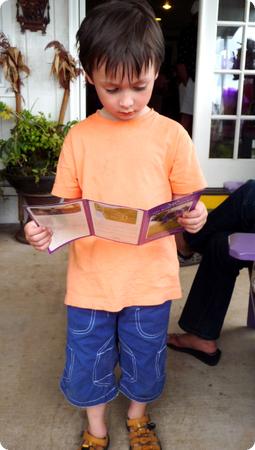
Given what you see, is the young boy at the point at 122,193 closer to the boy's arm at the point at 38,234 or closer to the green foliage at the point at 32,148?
the boy's arm at the point at 38,234

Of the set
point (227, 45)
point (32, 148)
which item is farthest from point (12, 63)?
point (227, 45)

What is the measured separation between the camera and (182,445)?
129 centimetres

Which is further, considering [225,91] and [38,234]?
[225,91]

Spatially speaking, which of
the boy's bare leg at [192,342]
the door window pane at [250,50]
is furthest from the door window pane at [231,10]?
the boy's bare leg at [192,342]

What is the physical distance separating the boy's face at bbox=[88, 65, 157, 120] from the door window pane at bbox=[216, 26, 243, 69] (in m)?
2.62

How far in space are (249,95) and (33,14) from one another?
1.72 metres

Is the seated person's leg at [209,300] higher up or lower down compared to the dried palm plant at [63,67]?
lower down

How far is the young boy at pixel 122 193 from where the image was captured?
0.95m

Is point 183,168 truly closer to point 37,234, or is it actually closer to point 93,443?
point 37,234

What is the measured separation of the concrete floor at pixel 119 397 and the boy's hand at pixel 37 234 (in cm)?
63

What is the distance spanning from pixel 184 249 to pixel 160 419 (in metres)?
0.65

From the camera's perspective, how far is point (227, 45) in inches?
131

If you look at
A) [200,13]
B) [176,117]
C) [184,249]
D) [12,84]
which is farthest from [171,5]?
[184,249]

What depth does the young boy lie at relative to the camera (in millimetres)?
947
